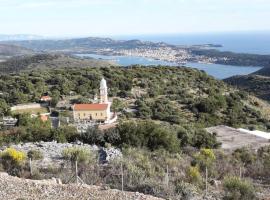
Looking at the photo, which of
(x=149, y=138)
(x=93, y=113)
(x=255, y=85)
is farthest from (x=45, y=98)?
(x=255, y=85)

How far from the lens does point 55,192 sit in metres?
9.75

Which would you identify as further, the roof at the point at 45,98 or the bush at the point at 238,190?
the roof at the point at 45,98

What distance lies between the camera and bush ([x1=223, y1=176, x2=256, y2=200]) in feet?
33.3

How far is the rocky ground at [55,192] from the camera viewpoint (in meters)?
9.47

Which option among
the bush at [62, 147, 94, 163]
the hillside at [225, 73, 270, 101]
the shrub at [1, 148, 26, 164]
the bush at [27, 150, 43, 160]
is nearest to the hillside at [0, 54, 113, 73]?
the hillside at [225, 73, 270, 101]

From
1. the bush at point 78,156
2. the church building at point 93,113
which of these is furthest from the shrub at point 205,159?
the church building at point 93,113

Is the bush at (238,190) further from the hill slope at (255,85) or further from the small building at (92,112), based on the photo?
the hill slope at (255,85)

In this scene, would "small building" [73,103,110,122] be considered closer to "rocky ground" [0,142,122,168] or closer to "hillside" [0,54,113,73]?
"rocky ground" [0,142,122,168]

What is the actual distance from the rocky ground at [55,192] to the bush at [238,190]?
1.77 m

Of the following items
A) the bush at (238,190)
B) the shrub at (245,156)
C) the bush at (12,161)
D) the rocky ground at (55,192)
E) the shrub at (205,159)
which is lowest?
the shrub at (245,156)

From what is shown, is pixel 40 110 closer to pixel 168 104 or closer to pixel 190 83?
pixel 168 104

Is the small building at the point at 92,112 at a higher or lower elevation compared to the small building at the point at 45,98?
higher

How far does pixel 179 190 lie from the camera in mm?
10219

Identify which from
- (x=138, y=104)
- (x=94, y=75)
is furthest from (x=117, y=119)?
(x=94, y=75)
